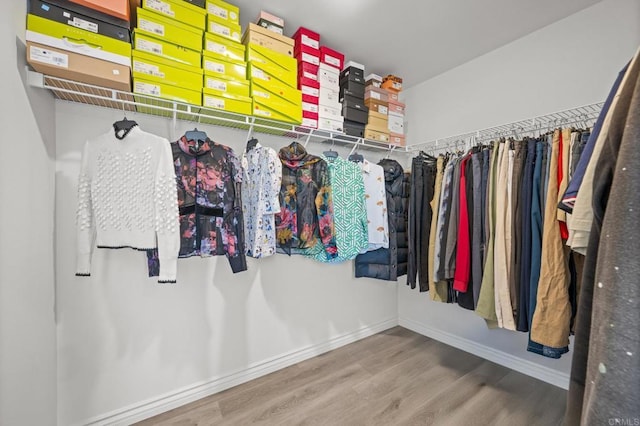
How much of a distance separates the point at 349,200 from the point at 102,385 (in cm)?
180

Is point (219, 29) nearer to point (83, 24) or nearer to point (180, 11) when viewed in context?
point (180, 11)

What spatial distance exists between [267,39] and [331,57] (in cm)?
54

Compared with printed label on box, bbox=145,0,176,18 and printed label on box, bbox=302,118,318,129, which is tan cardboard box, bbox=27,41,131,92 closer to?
printed label on box, bbox=145,0,176,18

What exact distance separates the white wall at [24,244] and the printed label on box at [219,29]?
77 centimetres

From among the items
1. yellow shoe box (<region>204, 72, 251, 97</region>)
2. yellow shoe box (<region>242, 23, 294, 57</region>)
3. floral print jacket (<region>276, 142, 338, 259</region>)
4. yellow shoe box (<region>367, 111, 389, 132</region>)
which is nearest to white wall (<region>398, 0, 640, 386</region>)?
yellow shoe box (<region>367, 111, 389, 132</region>)

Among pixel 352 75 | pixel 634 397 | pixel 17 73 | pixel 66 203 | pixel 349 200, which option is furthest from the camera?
pixel 352 75

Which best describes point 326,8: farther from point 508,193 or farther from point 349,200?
point 508,193

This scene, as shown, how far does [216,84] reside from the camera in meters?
1.51

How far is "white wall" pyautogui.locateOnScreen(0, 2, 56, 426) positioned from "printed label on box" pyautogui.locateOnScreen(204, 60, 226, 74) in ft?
2.34

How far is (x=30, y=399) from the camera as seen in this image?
1.08 m

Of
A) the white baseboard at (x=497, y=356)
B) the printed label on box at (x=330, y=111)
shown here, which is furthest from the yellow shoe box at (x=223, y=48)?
the white baseboard at (x=497, y=356)

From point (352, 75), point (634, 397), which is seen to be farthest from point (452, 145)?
point (634, 397)

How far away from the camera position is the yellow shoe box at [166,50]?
1.33 m

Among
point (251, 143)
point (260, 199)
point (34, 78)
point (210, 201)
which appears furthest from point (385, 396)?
point (34, 78)
